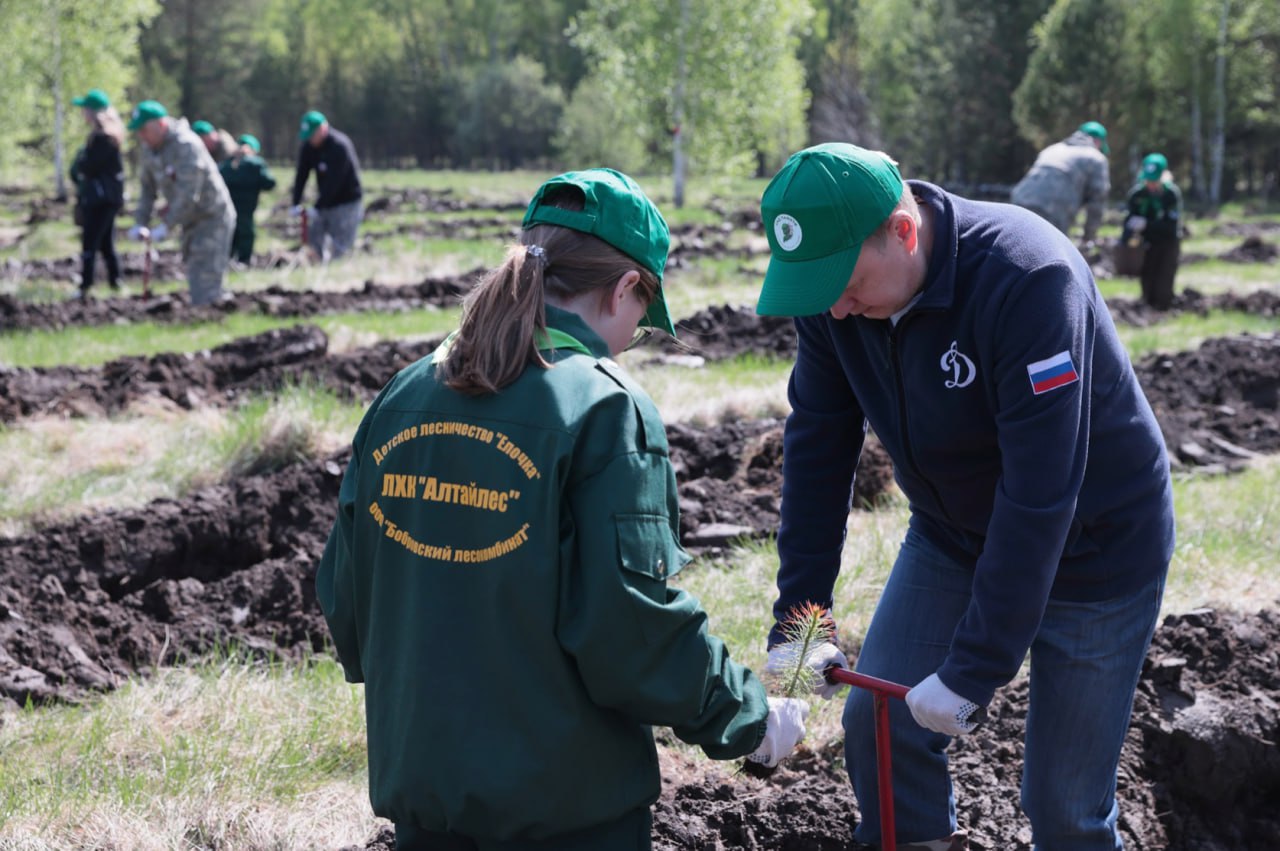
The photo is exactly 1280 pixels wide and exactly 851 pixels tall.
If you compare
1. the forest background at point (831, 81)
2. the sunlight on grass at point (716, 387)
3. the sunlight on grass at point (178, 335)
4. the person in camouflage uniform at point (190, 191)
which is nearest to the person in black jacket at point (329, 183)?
the person in camouflage uniform at point (190, 191)

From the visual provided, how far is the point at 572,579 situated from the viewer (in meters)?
1.94

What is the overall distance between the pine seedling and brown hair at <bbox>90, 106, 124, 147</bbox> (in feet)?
39.3

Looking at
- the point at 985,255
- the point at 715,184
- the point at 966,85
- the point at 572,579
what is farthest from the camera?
the point at 966,85

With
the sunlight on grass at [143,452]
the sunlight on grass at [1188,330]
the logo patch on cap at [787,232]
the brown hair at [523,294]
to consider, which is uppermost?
the logo patch on cap at [787,232]

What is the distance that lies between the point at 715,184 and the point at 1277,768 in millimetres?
29499

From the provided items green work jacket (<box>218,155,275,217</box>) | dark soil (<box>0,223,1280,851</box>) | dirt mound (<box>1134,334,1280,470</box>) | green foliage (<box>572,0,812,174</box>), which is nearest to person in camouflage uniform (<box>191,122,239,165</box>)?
green work jacket (<box>218,155,275,217</box>)

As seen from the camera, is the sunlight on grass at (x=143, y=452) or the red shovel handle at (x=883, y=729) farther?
the sunlight on grass at (x=143, y=452)

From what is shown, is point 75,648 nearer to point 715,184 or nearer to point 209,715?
point 209,715

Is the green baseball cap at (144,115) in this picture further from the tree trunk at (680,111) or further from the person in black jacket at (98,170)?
the tree trunk at (680,111)

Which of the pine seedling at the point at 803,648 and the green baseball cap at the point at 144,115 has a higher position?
the green baseball cap at the point at 144,115

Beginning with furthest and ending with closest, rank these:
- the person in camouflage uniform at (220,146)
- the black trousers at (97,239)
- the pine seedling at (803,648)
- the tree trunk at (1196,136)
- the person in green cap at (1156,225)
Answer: the tree trunk at (1196,136) → the person in camouflage uniform at (220,146) → the black trousers at (97,239) → the person in green cap at (1156,225) → the pine seedling at (803,648)

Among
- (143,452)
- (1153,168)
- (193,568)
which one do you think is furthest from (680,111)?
(193,568)

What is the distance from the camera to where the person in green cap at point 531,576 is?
192 centimetres

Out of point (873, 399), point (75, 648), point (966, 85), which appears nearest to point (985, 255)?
point (873, 399)
